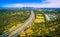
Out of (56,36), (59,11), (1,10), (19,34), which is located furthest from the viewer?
(1,10)

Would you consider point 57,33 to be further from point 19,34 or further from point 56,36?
point 19,34

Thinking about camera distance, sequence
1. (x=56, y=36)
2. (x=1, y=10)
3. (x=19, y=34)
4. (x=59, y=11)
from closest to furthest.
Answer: (x=56, y=36), (x=19, y=34), (x=59, y=11), (x=1, y=10)

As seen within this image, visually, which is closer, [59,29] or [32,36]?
[32,36]

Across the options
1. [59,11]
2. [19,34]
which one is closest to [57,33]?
[19,34]

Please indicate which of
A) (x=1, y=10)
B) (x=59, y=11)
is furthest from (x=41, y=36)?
(x=1, y=10)

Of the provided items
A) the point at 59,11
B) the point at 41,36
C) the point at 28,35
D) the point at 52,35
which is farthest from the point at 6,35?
the point at 59,11

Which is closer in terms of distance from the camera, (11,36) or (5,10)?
(11,36)

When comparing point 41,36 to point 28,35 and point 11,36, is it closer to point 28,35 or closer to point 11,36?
point 28,35

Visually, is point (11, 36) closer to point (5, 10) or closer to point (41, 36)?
point (41, 36)
